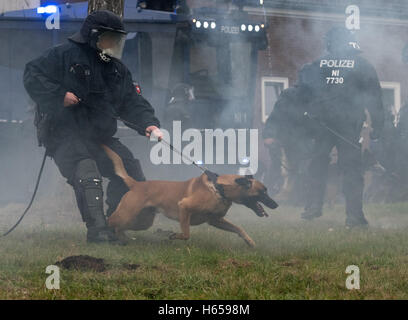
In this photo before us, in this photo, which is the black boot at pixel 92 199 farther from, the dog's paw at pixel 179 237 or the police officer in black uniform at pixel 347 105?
the police officer in black uniform at pixel 347 105

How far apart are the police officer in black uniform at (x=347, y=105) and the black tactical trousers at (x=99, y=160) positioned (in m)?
2.71

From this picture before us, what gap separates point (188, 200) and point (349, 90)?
10.2ft

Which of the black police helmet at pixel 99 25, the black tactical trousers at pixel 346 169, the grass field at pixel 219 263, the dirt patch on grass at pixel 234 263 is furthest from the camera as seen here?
the black tactical trousers at pixel 346 169

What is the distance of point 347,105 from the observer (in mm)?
7965

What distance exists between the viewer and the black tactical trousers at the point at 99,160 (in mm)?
5805

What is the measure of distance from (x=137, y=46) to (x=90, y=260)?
710 centimetres

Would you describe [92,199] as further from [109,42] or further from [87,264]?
[109,42]

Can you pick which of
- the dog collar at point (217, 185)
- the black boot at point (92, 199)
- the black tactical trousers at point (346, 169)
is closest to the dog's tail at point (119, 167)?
the black boot at point (92, 199)

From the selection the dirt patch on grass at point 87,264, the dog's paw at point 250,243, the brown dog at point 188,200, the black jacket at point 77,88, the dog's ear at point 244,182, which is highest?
the black jacket at point 77,88

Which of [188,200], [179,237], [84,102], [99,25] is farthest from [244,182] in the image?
[99,25]

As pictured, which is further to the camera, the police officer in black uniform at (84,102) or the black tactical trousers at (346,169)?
the black tactical trousers at (346,169)

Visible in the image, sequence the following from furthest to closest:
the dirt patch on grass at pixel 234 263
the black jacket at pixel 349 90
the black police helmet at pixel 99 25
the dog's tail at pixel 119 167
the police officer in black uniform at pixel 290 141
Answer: the police officer in black uniform at pixel 290 141, the black jacket at pixel 349 90, the dog's tail at pixel 119 167, the black police helmet at pixel 99 25, the dirt patch on grass at pixel 234 263

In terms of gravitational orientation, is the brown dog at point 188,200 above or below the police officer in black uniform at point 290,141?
below

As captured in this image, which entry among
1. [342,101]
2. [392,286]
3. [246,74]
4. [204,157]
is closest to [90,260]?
[392,286]
